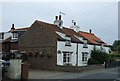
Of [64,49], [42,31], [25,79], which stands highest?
[42,31]

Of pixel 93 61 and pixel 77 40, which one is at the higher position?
pixel 77 40

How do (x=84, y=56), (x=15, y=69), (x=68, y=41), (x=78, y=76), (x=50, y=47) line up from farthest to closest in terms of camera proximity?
(x=84, y=56) < (x=68, y=41) < (x=50, y=47) < (x=78, y=76) < (x=15, y=69)

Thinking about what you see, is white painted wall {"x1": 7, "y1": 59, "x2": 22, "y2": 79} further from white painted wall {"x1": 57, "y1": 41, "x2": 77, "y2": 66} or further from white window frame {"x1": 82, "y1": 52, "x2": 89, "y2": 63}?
white window frame {"x1": 82, "y1": 52, "x2": 89, "y2": 63}

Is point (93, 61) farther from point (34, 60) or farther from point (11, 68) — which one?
point (11, 68)

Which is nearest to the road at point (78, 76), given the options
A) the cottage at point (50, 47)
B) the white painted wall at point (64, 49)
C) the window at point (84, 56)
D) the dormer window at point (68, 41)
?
the cottage at point (50, 47)

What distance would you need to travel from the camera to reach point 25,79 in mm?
17344

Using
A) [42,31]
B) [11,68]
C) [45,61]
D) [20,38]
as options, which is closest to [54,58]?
[45,61]

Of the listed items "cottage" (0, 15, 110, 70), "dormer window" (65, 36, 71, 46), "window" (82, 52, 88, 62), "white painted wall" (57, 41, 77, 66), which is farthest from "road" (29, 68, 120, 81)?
"window" (82, 52, 88, 62)

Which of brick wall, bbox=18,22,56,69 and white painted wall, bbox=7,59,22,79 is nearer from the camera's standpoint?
white painted wall, bbox=7,59,22,79

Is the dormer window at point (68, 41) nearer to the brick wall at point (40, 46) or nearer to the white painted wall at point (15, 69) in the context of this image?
the brick wall at point (40, 46)

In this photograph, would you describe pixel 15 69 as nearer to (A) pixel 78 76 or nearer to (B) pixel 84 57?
(A) pixel 78 76

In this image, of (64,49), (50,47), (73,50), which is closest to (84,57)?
(73,50)

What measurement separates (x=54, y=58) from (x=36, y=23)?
255 inches

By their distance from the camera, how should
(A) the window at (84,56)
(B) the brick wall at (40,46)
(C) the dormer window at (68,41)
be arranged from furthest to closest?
1. (A) the window at (84,56)
2. (C) the dormer window at (68,41)
3. (B) the brick wall at (40,46)
